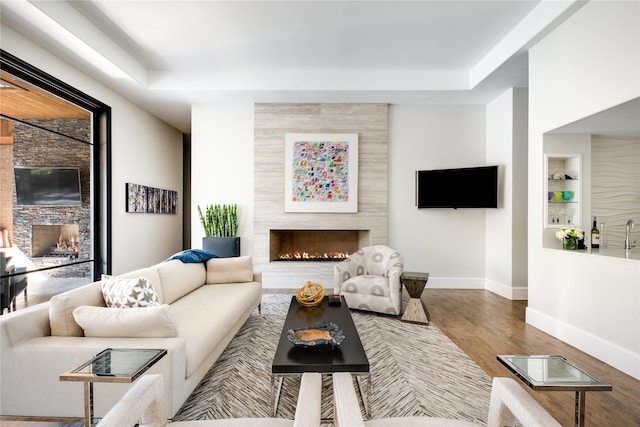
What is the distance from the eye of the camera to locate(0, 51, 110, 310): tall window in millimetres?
3266

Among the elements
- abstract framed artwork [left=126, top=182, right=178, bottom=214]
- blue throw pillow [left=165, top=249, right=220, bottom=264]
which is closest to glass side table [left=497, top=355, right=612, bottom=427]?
blue throw pillow [left=165, top=249, right=220, bottom=264]

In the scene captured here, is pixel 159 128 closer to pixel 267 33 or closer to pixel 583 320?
pixel 267 33

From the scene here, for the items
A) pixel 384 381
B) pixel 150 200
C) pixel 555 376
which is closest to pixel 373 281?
pixel 384 381

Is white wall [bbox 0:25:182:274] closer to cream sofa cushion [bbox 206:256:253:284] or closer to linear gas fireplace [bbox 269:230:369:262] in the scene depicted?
cream sofa cushion [bbox 206:256:253:284]

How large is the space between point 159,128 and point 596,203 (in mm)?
6958

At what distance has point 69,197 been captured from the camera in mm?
4152

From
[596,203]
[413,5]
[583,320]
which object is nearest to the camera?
[583,320]

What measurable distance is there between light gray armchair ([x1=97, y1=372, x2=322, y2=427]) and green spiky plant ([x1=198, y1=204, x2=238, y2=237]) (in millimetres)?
4094

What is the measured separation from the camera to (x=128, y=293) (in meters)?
2.13

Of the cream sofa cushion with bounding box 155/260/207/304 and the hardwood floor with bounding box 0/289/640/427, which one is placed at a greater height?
the cream sofa cushion with bounding box 155/260/207/304

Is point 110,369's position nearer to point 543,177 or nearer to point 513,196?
point 543,177

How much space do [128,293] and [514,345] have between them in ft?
10.8

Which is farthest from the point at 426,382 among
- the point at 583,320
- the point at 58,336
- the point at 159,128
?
the point at 159,128

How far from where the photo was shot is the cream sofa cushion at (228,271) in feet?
12.3
